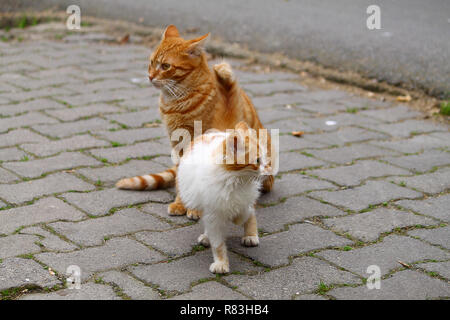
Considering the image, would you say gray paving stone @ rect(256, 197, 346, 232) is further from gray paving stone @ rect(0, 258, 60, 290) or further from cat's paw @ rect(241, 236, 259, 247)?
gray paving stone @ rect(0, 258, 60, 290)

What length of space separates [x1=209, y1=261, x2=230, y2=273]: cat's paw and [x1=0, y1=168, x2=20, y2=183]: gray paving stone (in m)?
1.73

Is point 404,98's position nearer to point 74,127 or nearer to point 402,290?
point 74,127

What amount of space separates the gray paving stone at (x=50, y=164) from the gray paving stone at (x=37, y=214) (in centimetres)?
48

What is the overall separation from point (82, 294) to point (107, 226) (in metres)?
0.78

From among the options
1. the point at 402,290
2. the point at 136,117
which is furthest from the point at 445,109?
the point at 402,290

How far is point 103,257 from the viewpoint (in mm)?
3252

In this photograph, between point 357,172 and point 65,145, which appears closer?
point 357,172

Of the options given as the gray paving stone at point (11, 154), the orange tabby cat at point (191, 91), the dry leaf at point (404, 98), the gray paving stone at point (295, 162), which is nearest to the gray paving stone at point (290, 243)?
the orange tabby cat at point (191, 91)

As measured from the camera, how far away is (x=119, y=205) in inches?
153

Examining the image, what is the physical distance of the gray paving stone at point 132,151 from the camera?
4613 mm

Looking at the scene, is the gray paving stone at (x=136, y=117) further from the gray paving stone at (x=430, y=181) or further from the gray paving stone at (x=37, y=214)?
the gray paving stone at (x=430, y=181)
